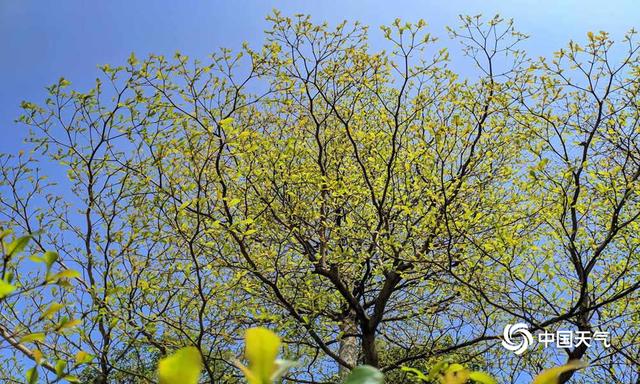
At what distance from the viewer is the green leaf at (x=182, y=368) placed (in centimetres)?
50

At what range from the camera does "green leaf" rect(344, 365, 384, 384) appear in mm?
597

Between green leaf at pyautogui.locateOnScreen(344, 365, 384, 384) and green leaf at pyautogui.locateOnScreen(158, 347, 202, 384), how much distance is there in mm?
177

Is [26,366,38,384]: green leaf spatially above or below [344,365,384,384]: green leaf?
above

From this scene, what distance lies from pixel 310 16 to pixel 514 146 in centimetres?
385

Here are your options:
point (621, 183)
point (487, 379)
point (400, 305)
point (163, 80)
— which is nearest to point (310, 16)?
point (163, 80)

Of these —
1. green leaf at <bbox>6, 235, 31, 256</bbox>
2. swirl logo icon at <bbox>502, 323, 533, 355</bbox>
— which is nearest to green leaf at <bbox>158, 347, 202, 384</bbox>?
green leaf at <bbox>6, 235, 31, 256</bbox>

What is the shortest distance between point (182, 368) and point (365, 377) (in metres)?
0.20

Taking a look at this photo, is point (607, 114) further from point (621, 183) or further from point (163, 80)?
point (163, 80)

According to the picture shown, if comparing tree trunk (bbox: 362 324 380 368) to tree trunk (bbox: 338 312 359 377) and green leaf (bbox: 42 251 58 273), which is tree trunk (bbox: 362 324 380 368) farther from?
green leaf (bbox: 42 251 58 273)

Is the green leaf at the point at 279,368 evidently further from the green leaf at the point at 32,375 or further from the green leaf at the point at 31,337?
the green leaf at the point at 31,337

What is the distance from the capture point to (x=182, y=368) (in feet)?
1.65

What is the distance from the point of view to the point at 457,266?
6.92 m

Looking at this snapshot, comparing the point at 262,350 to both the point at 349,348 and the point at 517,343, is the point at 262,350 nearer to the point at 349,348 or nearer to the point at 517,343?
the point at 517,343

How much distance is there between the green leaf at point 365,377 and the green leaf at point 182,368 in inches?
7.0
